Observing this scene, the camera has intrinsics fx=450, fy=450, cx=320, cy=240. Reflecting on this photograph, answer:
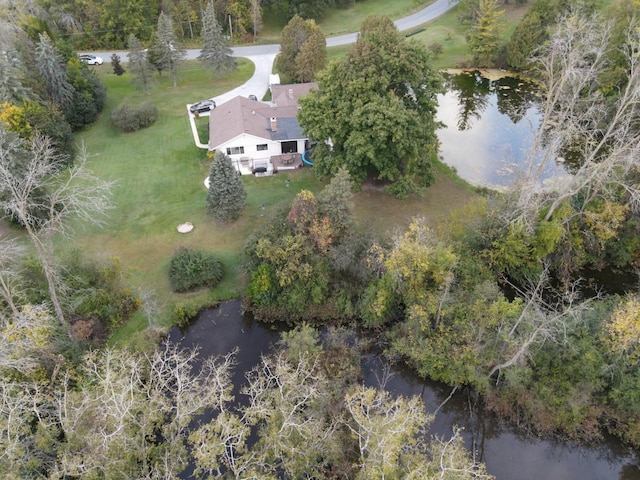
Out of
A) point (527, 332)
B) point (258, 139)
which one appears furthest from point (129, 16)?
point (527, 332)

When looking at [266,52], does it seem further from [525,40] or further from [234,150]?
[525,40]

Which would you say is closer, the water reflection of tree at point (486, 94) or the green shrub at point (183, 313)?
the green shrub at point (183, 313)

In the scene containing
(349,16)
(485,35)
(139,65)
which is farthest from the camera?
(349,16)

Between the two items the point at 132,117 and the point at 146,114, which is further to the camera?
the point at 146,114

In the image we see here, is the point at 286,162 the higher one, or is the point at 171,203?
the point at 286,162

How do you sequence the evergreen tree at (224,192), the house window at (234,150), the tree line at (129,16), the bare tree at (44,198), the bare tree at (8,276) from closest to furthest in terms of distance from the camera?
1. the bare tree at (8,276)
2. the bare tree at (44,198)
3. the evergreen tree at (224,192)
4. the house window at (234,150)
5. the tree line at (129,16)

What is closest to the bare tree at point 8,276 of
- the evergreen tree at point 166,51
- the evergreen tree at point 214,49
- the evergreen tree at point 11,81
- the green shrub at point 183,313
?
the green shrub at point 183,313

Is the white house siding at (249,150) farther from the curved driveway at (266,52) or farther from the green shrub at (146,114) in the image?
the curved driveway at (266,52)
